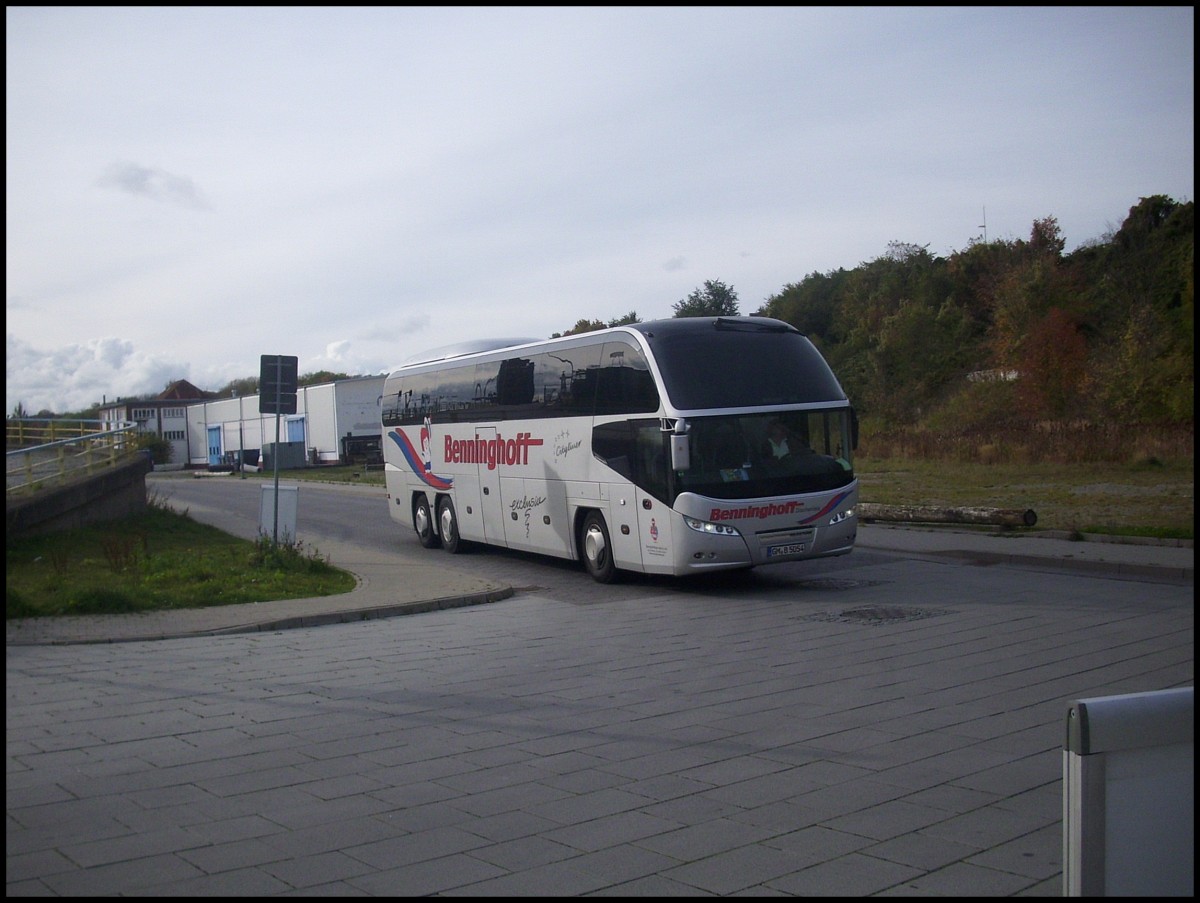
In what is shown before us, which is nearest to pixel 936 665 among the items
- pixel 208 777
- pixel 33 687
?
pixel 208 777

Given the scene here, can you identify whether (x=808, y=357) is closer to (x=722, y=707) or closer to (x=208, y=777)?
(x=722, y=707)

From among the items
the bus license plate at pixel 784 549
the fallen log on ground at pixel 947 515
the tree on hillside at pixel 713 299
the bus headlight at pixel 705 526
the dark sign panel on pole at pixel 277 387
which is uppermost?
the tree on hillside at pixel 713 299

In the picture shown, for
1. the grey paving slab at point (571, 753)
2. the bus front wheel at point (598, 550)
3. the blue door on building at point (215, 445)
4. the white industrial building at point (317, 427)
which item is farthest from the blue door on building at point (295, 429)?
the grey paving slab at point (571, 753)

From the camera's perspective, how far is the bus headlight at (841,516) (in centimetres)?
1435

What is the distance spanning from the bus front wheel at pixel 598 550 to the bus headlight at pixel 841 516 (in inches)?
127

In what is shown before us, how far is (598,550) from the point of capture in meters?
15.8

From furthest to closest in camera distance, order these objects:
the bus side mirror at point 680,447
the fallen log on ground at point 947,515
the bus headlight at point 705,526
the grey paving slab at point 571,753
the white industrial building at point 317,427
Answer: the white industrial building at point 317,427
the fallen log on ground at point 947,515
the bus headlight at point 705,526
the bus side mirror at point 680,447
the grey paving slab at point 571,753

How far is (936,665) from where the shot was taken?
9.22 metres

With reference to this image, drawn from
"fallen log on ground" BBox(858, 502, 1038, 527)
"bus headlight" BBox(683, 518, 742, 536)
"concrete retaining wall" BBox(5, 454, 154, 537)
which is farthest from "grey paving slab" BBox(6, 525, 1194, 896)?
"concrete retaining wall" BBox(5, 454, 154, 537)

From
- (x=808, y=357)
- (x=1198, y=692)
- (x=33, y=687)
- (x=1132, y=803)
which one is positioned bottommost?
(x=33, y=687)

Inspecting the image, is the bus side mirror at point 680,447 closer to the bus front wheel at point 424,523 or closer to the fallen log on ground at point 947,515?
the fallen log on ground at point 947,515

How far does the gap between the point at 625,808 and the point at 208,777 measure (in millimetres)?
2602

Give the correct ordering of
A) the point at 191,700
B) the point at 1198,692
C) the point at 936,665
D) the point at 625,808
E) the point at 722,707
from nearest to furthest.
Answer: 1. the point at 1198,692
2. the point at 625,808
3. the point at 722,707
4. the point at 191,700
5. the point at 936,665

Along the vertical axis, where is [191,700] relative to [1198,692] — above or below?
below
